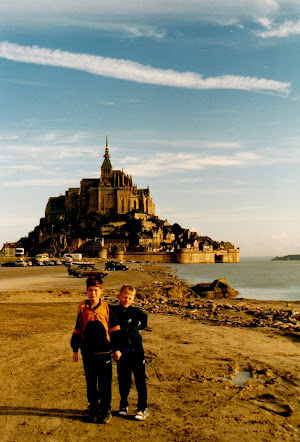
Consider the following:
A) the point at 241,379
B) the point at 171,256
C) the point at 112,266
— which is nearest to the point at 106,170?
the point at 171,256

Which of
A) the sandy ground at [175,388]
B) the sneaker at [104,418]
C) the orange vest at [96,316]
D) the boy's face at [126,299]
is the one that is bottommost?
the sandy ground at [175,388]

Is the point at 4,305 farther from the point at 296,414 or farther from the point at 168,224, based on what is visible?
the point at 168,224

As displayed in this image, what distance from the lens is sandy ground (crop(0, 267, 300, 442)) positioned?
501cm

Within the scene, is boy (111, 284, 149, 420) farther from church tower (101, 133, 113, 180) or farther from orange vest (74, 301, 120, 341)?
church tower (101, 133, 113, 180)

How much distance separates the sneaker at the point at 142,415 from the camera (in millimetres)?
5320

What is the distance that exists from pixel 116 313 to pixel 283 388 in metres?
3.39

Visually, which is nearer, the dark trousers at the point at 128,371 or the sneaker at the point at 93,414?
the sneaker at the point at 93,414

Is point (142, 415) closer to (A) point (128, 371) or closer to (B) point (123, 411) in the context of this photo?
(B) point (123, 411)

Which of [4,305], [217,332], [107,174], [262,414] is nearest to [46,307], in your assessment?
[4,305]

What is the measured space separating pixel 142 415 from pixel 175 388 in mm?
1466

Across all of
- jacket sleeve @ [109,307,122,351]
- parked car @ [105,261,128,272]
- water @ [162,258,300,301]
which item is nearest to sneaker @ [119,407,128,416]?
jacket sleeve @ [109,307,122,351]

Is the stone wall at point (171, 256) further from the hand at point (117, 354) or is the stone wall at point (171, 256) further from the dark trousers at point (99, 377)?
the hand at point (117, 354)

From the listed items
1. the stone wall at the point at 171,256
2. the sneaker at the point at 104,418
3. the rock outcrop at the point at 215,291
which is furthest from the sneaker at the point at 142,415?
the stone wall at the point at 171,256

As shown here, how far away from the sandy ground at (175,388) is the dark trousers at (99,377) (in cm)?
30
